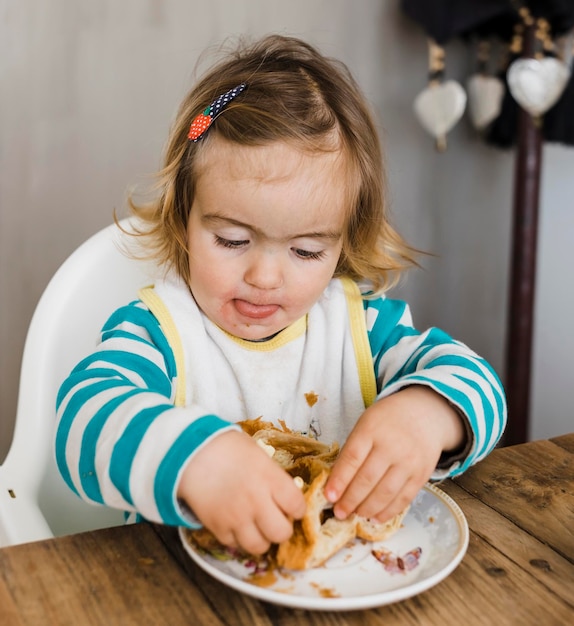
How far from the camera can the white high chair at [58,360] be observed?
39.1 inches

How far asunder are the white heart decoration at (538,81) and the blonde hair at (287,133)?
79cm

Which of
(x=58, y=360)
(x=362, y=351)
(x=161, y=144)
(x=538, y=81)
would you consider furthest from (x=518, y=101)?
(x=58, y=360)

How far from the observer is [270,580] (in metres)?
0.61

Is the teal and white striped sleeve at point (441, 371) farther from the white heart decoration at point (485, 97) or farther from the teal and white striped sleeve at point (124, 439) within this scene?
the white heart decoration at point (485, 97)

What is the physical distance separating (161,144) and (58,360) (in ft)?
2.92

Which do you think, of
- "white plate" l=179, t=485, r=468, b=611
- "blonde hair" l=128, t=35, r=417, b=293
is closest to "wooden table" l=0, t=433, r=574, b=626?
"white plate" l=179, t=485, r=468, b=611

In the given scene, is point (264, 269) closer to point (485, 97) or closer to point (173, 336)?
point (173, 336)

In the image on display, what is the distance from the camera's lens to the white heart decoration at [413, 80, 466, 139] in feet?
6.20

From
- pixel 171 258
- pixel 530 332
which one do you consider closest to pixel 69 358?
pixel 171 258

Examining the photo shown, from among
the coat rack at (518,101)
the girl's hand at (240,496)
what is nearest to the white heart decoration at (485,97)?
the coat rack at (518,101)

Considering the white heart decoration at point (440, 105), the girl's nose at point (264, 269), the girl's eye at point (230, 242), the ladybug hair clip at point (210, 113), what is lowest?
the girl's nose at point (264, 269)

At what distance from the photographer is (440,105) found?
1.92 metres

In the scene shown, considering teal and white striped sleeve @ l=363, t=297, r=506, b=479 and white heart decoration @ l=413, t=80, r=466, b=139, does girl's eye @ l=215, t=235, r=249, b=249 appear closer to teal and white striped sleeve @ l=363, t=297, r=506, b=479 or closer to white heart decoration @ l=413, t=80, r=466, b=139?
teal and white striped sleeve @ l=363, t=297, r=506, b=479

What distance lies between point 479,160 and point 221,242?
1445 mm
